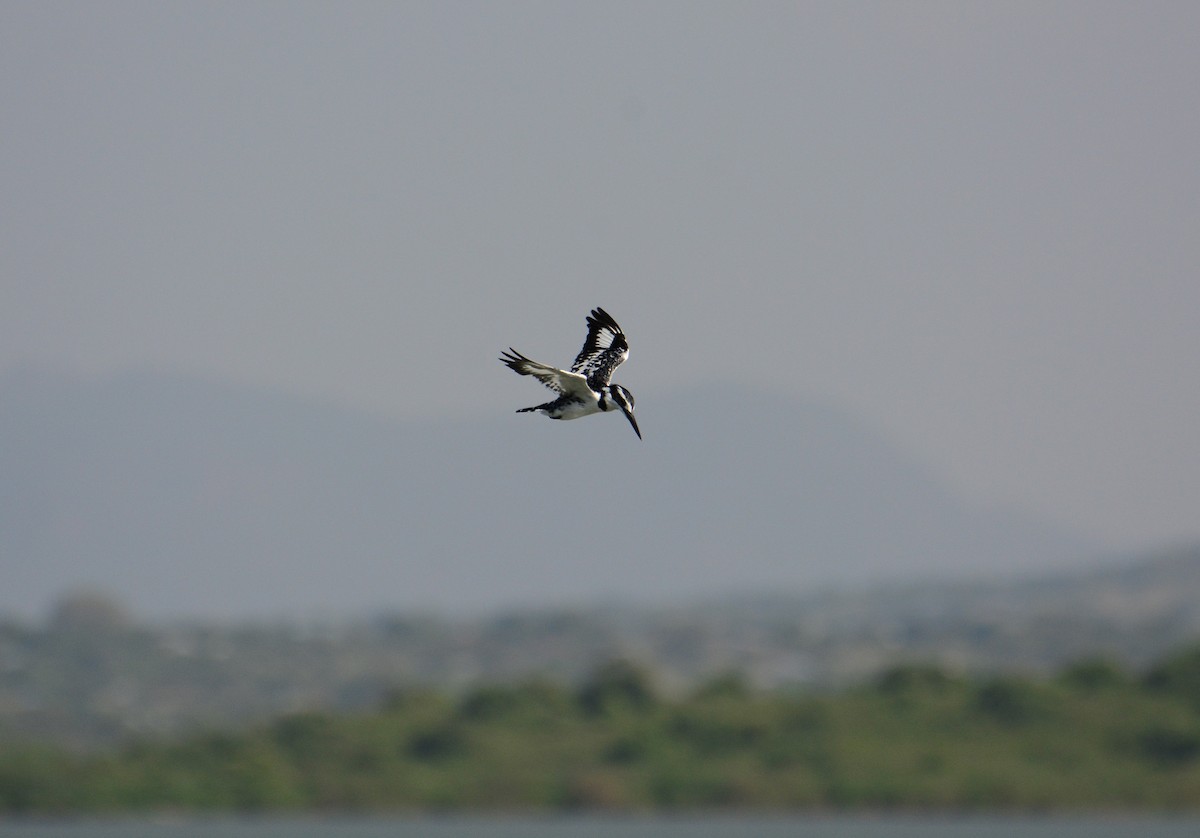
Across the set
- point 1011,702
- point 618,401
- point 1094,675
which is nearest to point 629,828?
point 1011,702

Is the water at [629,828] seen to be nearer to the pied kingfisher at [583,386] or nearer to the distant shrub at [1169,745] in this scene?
the distant shrub at [1169,745]

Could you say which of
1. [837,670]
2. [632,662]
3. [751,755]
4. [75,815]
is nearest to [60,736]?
[75,815]

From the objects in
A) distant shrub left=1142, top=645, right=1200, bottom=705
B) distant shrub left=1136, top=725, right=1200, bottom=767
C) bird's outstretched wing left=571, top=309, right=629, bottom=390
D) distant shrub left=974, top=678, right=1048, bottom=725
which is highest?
distant shrub left=1142, top=645, right=1200, bottom=705

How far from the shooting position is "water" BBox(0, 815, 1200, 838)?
89438 mm

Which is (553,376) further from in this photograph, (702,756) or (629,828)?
(702,756)

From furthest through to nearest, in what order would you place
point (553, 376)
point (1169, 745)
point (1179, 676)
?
point (1179, 676)
point (1169, 745)
point (553, 376)

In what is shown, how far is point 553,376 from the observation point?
27953 mm

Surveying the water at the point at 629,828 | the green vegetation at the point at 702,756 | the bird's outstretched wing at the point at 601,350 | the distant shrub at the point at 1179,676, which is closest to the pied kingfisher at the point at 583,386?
the bird's outstretched wing at the point at 601,350

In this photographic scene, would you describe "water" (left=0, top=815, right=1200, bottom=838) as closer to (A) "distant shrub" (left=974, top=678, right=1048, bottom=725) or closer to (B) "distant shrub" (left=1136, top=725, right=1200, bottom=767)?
(B) "distant shrub" (left=1136, top=725, right=1200, bottom=767)

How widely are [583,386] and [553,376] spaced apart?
425mm

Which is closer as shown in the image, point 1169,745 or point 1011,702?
point 1169,745

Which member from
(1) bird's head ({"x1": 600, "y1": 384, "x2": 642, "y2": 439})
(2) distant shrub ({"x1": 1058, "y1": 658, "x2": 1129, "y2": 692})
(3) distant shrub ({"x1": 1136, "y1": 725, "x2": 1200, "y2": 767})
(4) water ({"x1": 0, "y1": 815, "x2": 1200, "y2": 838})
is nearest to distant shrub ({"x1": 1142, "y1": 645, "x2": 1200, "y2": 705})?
(2) distant shrub ({"x1": 1058, "y1": 658, "x2": 1129, "y2": 692})

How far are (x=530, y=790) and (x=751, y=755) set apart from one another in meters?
11.4

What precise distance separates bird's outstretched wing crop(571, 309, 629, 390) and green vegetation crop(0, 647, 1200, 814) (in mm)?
70589
